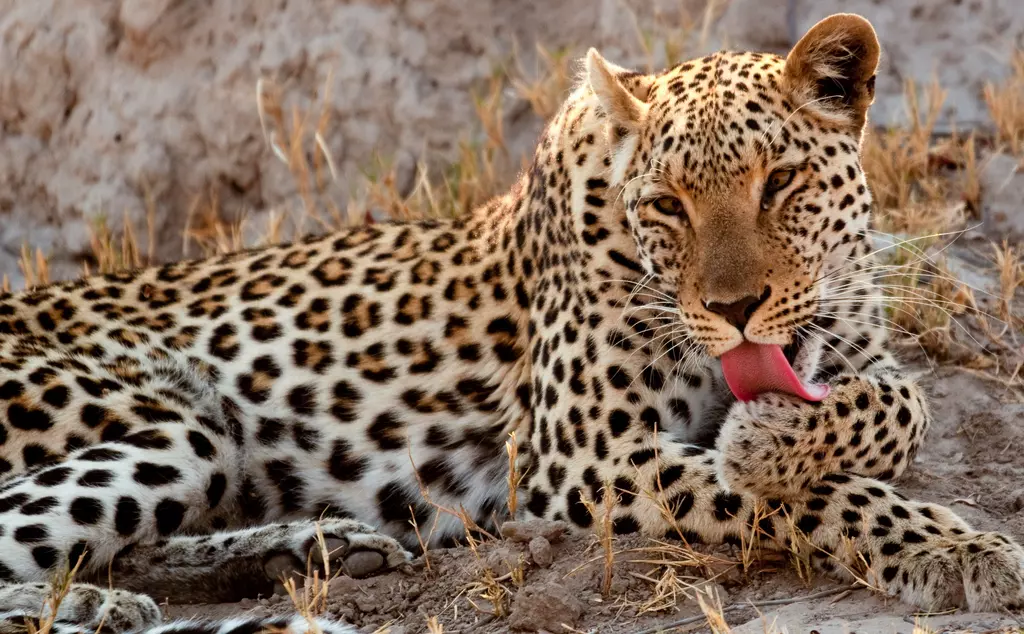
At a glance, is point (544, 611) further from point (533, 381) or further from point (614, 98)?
point (614, 98)

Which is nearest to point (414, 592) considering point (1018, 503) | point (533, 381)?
point (533, 381)

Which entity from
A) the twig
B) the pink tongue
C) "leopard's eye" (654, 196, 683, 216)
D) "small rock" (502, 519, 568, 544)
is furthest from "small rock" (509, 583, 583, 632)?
"leopard's eye" (654, 196, 683, 216)

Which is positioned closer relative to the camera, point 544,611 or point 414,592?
point 544,611

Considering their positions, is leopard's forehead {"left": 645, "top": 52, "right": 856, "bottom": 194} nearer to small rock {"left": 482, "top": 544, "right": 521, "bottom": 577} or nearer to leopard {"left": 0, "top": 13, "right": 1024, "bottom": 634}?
leopard {"left": 0, "top": 13, "right": 1024, "bottom": 634}

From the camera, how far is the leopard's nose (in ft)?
15.4

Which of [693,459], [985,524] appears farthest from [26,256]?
[985,524]

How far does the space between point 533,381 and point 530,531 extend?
2.51ft

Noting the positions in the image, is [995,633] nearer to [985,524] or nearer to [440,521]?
[985,524]

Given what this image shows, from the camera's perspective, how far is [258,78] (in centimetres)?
960

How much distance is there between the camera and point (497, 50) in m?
9.78

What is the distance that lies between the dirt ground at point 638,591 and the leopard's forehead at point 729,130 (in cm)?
128

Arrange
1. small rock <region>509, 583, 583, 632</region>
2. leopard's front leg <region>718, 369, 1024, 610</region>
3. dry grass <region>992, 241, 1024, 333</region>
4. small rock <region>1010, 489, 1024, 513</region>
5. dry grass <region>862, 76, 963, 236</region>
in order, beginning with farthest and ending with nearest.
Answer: dry grass <region>862, 76, 963, 236</region>
dry grass <region>992, 241, 1024, 333</region>
small rock <region>1010, 489, 1024, 513</region>
small rock <region>509, 583, 583, 632</region>
leopard's front leg <region>718, 369, 1024, 610</region>

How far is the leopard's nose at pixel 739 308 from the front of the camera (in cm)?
468

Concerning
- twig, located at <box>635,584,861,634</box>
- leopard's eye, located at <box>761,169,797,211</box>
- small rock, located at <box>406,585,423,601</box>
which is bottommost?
small rock, located at <box>406,585,423,601</box>
